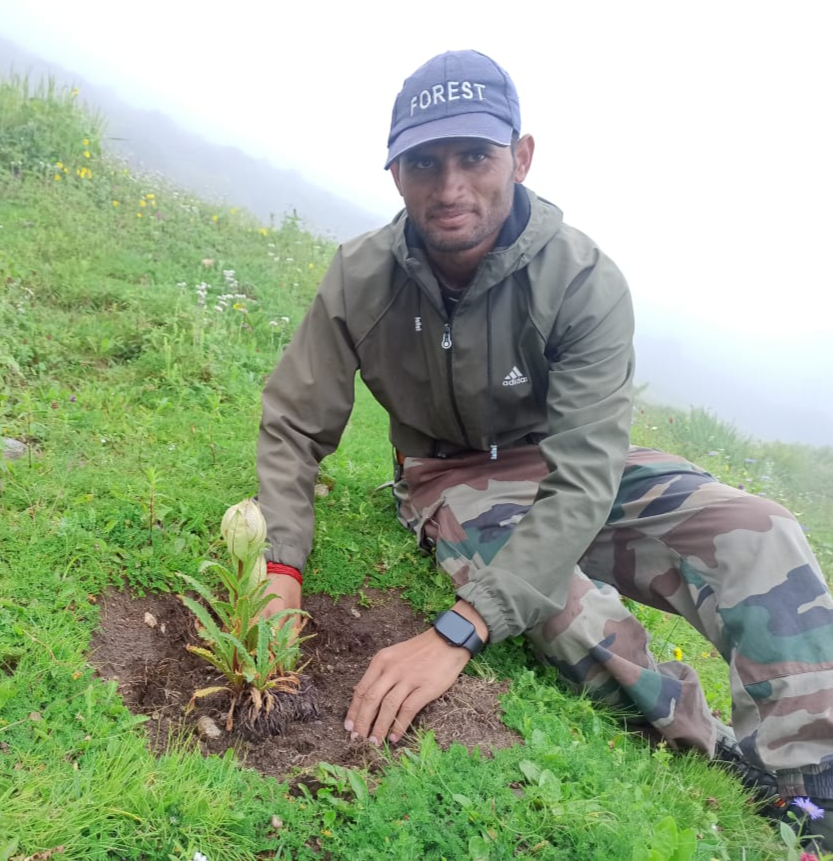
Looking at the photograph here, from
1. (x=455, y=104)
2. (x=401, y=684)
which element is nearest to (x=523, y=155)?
(x=455, y=104)

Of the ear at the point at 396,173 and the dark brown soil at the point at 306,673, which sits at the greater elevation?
the ear at the point at 396,173

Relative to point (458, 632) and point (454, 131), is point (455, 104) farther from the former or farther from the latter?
point (458, 632)

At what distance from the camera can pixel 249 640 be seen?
7.94 feet

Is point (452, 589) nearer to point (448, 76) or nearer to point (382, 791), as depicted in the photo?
point (382, 791)

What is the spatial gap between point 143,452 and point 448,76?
8.04 ft

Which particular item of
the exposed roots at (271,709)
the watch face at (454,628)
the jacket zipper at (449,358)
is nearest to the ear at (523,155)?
the jacket zipper at (449,358)

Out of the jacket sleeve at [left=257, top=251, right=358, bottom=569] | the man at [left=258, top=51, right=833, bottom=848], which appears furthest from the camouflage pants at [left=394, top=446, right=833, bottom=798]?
the jacket sleeve at [left=257, top=251, right=358, bottom=569]

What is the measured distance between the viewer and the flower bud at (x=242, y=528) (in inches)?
87.4

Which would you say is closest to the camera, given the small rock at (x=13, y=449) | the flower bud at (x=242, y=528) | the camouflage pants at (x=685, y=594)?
the flower bud at (x=242, y=528)

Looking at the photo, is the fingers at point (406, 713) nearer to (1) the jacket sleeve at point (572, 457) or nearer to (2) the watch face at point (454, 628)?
(2) the watch face at point (454, 628)

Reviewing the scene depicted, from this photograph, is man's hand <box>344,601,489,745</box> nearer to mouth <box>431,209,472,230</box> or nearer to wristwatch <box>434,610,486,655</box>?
wristwatch <box>434,610,486,655</box>

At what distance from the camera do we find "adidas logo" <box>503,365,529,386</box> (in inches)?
124

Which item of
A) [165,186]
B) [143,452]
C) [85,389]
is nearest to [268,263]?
[165,186]

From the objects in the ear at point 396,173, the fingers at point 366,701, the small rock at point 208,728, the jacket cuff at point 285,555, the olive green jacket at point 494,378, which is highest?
the ear at point 396,173
